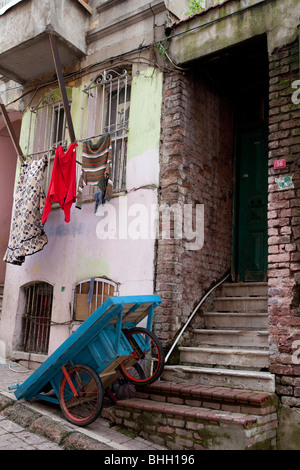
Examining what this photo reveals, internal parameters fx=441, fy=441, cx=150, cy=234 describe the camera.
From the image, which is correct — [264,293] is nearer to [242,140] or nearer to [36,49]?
[242,140]

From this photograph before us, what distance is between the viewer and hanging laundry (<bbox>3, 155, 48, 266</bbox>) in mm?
7797

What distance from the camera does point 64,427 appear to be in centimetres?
504

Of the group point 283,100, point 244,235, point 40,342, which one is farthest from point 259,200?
point 40,342

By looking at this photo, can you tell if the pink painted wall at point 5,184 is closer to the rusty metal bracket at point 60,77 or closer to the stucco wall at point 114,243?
the stucco wall at point 114,243

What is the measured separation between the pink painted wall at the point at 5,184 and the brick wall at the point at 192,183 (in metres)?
5.61

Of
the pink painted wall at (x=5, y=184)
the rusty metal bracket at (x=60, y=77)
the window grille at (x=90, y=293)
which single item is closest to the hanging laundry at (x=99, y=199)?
the rusty metal bracket at (x=60, y=77)

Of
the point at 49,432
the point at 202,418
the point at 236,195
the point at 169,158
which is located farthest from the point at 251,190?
the point at 49,432

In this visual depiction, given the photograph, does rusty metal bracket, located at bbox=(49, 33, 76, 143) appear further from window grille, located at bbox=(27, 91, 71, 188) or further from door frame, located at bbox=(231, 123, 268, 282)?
door frame, located at bbox=(231, 123, 268, 282)

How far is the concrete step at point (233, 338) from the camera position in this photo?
599cm

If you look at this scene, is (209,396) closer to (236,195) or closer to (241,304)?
(241,304)

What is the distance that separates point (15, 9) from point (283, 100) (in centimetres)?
553

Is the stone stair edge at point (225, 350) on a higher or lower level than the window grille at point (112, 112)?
lower

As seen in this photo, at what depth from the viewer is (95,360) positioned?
521cm

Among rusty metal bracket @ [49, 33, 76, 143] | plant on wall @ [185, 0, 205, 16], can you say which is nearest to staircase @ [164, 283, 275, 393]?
rusty metal bracket @ [49, 33, 76, 143]
